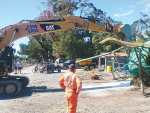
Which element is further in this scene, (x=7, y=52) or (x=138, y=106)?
(x=7, y=52)

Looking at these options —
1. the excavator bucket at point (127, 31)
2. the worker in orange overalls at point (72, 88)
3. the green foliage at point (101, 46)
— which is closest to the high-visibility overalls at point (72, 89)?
the worker in orange overalls at point (72, 88)

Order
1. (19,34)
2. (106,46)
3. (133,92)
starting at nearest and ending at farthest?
(133,92) < (19,34) < (106,46)

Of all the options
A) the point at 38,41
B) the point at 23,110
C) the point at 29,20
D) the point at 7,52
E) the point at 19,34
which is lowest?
the point at 23,110

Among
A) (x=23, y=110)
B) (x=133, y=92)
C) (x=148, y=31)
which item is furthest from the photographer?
(x=148, y=31)

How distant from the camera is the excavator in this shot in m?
9.34

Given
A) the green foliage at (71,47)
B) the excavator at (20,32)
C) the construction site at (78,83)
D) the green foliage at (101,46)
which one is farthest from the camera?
the green foliage at (71,47)

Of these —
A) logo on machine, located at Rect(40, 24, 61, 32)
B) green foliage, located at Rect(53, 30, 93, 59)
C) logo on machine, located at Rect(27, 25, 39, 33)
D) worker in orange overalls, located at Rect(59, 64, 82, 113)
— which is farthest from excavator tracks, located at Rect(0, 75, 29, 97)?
green foliage, located at Rect(53, 30, 93, 59)

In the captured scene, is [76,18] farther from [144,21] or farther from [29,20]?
[144,21]

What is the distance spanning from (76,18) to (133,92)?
5656mm

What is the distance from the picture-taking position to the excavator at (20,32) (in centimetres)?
934

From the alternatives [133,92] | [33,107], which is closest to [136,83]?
[133,92]

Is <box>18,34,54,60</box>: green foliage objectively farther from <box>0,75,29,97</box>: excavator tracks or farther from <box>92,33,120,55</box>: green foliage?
<box>0,75,29,97</box>: excavator tracks

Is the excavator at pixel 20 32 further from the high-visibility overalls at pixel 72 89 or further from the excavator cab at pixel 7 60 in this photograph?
the high-visibility overalls at pixel 72 89

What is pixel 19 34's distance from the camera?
35.5ft
